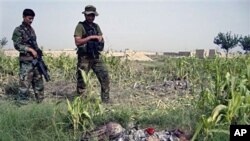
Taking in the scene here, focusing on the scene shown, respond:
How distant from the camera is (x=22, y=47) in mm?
5113

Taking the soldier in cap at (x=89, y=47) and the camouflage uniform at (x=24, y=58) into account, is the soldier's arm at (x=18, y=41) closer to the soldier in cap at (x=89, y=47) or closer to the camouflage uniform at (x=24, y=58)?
the camouflage uniform at (x=24, y=58)

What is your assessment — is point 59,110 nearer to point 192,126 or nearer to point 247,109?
point 192,126

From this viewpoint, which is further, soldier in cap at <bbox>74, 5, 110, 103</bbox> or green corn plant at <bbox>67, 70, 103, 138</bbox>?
soldier in cap at <bbox>74, 5, 110, 103</bbox>

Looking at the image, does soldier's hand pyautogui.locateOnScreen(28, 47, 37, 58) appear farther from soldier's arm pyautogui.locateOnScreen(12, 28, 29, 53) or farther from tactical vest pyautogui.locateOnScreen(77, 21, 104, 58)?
tactical vest pyautogui.locateOnScreen(77, 21, 104, 58)

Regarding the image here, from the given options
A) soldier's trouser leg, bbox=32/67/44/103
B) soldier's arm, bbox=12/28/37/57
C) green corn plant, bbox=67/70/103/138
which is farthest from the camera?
soldier's trouser leg, bbox=32/67/44/103

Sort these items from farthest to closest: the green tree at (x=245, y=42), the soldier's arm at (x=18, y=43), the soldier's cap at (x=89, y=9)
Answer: the green tree at (x=245, y=42) → the soldier's cap at (x=89, y=9) → the soldier's arm at (x=18, y=43)

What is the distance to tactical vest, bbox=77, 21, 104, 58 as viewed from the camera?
5.30 metres

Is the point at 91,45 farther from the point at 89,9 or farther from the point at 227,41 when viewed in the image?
the point at 227,41

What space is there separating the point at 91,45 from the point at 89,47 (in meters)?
0.05

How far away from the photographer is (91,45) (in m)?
5.28

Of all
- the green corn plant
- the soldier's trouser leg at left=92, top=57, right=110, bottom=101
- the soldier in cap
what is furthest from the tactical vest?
the green corn plant

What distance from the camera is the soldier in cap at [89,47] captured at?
17.4 ft

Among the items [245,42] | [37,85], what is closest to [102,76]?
[37,85]

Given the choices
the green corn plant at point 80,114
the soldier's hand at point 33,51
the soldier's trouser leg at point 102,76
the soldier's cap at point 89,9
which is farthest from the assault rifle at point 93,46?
the green corn plant at point 80,114
